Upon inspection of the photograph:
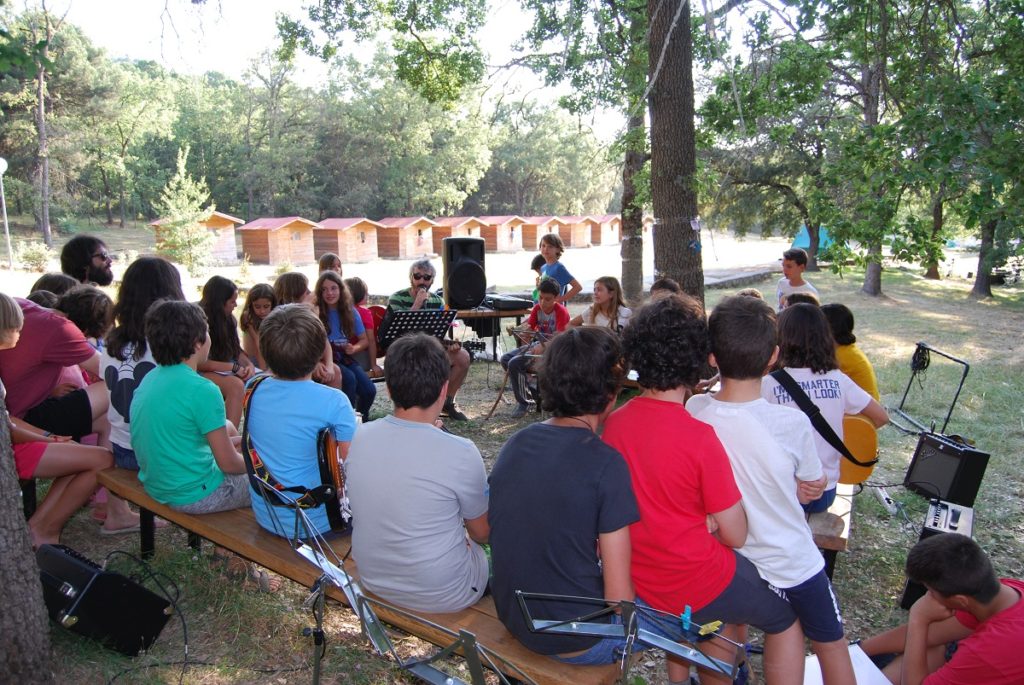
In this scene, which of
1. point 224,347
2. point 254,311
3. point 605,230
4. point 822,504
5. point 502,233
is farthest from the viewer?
point 605,230

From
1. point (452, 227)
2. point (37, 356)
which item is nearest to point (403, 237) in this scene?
point (452, 227)

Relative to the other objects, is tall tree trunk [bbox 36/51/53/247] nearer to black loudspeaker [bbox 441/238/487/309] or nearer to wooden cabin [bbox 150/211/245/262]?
wooden cabin [bbox 150/211/245/262]

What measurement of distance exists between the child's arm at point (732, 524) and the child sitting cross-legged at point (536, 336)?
14.5 ft

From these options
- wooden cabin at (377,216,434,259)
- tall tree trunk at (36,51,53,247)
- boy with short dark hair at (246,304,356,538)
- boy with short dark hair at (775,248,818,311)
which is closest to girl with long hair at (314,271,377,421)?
boy with short dark hair at (246,304,356,538)

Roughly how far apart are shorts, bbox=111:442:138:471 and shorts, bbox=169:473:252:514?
65cm

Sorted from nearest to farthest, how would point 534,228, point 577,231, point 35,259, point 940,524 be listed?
point 940,524
point 35,259
point 534,228
point 577,231

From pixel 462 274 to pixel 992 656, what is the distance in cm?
677

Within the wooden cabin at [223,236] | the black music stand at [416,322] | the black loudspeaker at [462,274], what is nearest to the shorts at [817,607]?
the black music stand at [416,322]

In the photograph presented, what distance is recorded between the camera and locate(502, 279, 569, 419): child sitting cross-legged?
22.4ft

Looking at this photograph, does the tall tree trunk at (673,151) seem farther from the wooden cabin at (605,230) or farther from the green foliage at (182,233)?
the wooden cabin at (605,230)

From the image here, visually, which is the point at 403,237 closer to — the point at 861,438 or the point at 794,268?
the point at 794,268

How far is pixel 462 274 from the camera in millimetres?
8469

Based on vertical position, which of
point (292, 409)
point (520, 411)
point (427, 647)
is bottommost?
point (427, 647)

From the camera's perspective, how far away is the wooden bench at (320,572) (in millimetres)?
2236
